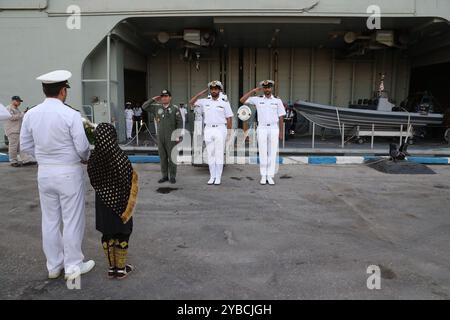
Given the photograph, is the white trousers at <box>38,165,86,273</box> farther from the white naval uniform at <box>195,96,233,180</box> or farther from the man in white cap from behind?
the white naval uniform at <box>195,96,233,180</box>

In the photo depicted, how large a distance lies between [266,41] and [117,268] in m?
12.9

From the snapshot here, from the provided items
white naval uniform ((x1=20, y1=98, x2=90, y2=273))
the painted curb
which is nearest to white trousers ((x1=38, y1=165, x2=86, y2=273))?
white naval uniform ((x1=20, y1=98, x2=90, y2=273))

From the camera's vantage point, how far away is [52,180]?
3.24 m

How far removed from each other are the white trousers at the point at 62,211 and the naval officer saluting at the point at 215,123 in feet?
13.2

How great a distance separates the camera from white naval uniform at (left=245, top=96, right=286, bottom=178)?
7.13m

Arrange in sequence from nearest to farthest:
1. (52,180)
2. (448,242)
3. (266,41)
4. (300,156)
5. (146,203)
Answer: (52,180) → (448,242) → (146,203) → (300,156) → (266,41)

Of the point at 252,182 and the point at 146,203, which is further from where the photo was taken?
the point at 252,182

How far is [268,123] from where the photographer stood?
283 inches

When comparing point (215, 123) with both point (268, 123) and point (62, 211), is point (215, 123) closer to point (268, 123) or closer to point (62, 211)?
point (268, 123)

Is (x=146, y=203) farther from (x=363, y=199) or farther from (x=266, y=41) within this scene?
(x=266, y=41)

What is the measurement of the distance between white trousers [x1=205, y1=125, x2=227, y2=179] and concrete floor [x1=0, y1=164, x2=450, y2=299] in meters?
0.40

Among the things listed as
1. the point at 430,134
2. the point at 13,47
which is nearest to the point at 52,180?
the point at 13,47

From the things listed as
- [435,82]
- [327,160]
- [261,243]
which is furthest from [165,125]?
[435,82]

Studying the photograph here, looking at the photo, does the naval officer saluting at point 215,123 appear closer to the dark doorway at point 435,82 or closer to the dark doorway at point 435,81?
the dark doorway at point 435,82
